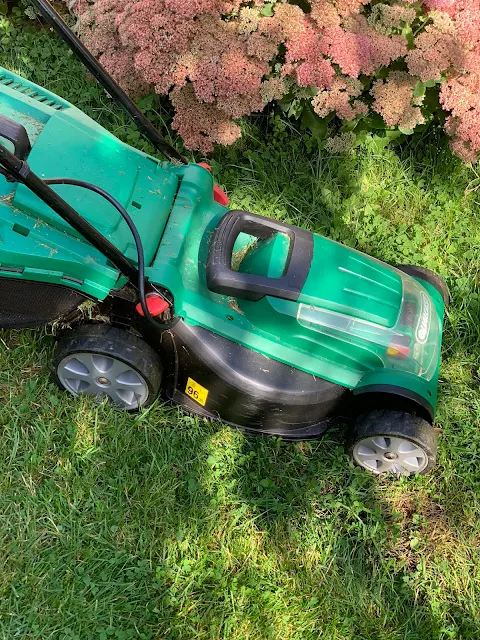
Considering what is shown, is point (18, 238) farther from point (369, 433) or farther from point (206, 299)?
point (369, 433)

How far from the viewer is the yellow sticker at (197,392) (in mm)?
2090

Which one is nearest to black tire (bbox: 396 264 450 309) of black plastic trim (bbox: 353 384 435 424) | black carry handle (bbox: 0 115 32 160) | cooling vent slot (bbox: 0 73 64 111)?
black plastic trim (bbox: 353 384 435 424)

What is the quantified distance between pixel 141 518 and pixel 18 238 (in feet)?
3.20

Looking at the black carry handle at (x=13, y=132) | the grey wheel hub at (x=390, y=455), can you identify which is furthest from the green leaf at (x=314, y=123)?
the black carry handle at (x=13, y=132)

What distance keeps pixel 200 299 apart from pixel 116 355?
1.03 feet

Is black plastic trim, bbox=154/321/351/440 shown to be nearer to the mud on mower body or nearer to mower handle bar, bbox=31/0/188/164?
the mud on mower body

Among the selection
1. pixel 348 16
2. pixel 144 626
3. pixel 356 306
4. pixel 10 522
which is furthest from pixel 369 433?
pixel 348 16

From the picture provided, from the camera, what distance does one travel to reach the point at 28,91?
2.19 metres

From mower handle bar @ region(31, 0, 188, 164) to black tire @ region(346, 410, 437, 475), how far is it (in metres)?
1.10

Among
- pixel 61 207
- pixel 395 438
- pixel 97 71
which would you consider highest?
pixel 97 71

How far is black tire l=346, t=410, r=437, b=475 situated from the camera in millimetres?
2031

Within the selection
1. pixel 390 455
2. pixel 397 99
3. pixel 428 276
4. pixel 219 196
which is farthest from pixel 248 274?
pixel 397 99

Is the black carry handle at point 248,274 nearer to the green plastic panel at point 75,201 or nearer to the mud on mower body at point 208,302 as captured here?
the mud on mower body at point 208,302

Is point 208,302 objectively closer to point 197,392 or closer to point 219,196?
point 197,392
